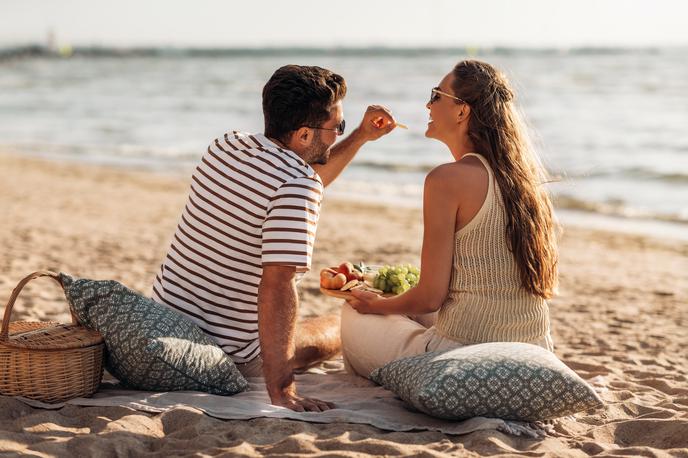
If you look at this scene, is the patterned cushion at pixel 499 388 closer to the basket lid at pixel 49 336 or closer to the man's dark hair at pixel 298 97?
the man's dark hair at pixel 298 97

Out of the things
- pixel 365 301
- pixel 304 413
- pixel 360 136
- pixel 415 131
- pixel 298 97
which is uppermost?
pixel 415 131

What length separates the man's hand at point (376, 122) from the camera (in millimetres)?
4074

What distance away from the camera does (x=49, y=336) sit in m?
3.62

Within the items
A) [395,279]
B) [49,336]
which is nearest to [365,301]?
[395,279]

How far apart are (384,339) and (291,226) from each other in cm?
90

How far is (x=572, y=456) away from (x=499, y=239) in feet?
2.99

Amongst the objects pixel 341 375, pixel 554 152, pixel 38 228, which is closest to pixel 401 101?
pixel 554 152

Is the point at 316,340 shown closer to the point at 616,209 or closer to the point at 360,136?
the point at 360,136

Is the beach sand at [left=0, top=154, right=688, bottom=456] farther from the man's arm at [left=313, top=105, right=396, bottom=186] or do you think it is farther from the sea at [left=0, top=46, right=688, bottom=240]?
the man's arm at [left=313, top=105, right=396, bottom=186]

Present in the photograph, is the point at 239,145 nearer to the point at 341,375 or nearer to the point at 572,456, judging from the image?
the point at 341,375

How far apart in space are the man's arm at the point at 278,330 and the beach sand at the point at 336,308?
0.20m

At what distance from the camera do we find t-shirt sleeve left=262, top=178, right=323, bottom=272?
3.44 m

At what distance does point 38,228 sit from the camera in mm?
8461

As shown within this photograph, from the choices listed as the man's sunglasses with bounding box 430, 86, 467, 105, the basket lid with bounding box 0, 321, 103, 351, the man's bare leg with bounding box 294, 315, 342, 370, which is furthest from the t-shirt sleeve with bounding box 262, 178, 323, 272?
the man's bare leg with bounding box 294, 315, 342, 370
